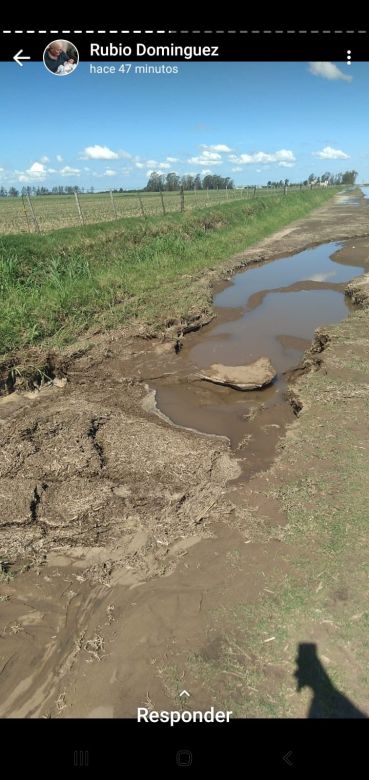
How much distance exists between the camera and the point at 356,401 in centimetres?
528

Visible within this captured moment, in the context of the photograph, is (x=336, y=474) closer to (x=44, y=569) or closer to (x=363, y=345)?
(x=44, y=569)

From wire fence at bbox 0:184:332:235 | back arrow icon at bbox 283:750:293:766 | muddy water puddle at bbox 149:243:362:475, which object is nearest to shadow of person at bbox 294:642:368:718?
back arrow icon at bbox 283:750:293:766

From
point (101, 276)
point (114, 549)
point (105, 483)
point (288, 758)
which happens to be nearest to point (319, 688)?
point (288, 758)

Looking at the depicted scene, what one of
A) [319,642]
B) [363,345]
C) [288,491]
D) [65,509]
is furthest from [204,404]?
[319,642]

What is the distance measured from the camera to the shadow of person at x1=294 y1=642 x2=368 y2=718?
7.66 ft

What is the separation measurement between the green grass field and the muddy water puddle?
108 centimetres

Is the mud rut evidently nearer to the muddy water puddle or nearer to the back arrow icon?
the muddy water puddle

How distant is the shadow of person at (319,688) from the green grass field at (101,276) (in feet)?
19.5

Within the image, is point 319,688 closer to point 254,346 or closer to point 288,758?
point 288,758

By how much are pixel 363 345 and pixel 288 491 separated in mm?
3982

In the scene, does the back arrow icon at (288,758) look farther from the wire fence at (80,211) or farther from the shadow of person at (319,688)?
the wire fence at (80,211)

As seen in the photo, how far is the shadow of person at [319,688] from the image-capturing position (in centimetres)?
234

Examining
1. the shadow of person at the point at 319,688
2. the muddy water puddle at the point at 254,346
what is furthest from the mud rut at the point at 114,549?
the shadow of person at the point at 319,688

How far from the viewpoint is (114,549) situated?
3.47 meters
